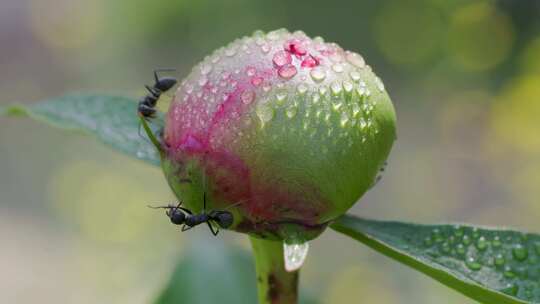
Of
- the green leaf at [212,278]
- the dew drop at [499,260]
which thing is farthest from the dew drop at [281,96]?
the green leaf at [212,278]

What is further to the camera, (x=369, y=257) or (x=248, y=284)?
(x=369, y=257)

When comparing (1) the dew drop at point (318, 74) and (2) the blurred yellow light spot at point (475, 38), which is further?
(2) the blurred yellow light spot at point (475, 38)

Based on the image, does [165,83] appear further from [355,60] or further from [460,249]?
[460,249]

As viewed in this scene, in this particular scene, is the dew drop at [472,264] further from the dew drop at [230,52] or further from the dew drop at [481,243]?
the dew drop at [230,52]

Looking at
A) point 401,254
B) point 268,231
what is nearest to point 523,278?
point 401,254

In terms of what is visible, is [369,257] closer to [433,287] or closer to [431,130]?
[433,287]

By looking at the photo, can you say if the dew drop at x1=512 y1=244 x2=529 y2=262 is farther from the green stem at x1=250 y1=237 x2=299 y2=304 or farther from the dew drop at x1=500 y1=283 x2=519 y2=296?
the green stem at x1=250 y1=237 x2=299 y2=304

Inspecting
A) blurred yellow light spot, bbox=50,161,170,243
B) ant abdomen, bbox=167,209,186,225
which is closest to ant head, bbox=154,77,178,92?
ant abdomen, bbox=167,209,186,225

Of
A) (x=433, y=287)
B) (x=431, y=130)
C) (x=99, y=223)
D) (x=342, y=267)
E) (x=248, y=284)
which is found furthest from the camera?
(x=431, y=130)
